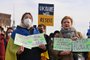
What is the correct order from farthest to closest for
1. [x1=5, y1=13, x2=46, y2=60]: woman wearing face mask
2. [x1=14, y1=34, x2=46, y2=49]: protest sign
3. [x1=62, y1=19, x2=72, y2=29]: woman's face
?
[x1=14, y1=34, x2=46, y2=49]: protest sign, [x1=5, y1=13, x2=46, y2=60]: woman wearing face mask, [x1=62, y1=19, x2=72, y2=29]: woman's face

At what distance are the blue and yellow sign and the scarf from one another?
6.73 metres

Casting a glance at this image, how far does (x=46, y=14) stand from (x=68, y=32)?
287 inches

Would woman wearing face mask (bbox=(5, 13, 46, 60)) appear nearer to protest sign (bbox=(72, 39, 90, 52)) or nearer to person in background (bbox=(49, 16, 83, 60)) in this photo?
person in background (bbox=(49, 16, 83, 60))

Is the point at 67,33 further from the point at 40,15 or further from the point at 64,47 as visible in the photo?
the point at 40,15

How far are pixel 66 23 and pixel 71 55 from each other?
0.72 metres

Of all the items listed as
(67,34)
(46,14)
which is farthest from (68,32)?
(46,14)

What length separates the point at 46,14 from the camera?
16.2 m

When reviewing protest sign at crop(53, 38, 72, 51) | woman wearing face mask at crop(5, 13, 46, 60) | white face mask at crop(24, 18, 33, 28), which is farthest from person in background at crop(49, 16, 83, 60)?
white face mask at crop(24, 18, 33, 28)

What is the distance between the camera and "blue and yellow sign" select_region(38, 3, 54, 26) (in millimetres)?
16016

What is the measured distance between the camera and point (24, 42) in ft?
30.5

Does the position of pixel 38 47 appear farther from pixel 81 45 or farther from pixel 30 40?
pixel 81 45

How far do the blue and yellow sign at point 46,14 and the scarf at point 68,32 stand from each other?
6730 millimetres

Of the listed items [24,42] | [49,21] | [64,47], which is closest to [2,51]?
[24,42]

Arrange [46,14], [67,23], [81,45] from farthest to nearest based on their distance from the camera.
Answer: [46,14], [81,45], [67,23]
